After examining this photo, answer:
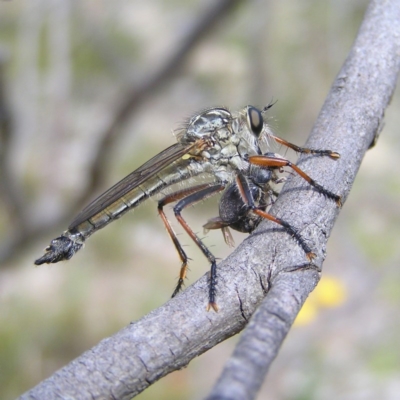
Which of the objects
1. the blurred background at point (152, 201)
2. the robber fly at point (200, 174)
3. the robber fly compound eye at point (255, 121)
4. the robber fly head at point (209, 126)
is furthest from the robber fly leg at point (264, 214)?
the blurred background at point (152, 201)

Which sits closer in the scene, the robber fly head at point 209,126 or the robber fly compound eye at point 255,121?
the robber fly compound eye at point 255,121

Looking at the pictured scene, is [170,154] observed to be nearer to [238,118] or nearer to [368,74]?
[238,118]

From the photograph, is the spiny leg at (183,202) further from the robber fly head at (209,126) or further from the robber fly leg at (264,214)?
the robber fly head at (209,126)

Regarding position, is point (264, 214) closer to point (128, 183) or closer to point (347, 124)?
point (347, 124)

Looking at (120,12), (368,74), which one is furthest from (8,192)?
(120,12)

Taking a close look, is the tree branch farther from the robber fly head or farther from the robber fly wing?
the robber fly wing

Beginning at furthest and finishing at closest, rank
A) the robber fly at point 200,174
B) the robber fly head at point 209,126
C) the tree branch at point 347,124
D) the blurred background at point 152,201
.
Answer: the blurred background at point 152,201, the robber fly head at point 209,126, the robber fly at point 200,174, the tree branch at point 347,124

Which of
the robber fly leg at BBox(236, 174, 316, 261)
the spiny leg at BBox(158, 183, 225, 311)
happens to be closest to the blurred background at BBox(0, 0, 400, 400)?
the spiny leg at BBox(158, 183, 225, 311)
